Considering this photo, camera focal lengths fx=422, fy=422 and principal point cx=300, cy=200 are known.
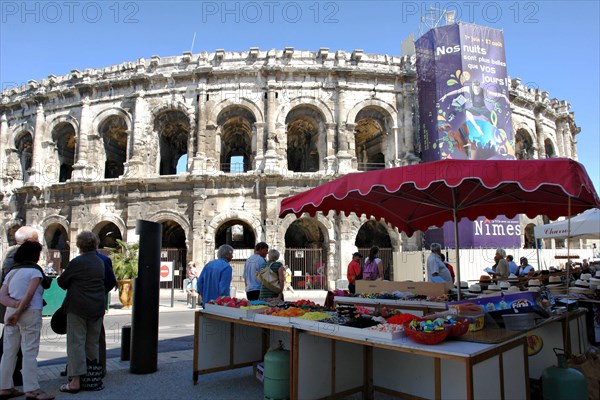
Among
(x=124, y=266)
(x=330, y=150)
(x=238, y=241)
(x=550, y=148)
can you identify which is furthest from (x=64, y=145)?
(x=550, y=148)

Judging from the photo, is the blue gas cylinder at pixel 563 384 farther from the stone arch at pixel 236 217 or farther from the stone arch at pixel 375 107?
the stone arch at pixel 375 107

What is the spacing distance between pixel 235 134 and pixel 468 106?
1194 cm

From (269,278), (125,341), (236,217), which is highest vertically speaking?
(236,217)

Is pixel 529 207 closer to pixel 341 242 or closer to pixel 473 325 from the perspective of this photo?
pixel 473 325

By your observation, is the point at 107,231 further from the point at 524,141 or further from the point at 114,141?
the point at 524,141

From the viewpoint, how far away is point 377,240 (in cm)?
2230

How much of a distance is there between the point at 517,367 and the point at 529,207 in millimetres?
3352

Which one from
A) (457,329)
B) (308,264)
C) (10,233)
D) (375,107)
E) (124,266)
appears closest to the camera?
(457,329)

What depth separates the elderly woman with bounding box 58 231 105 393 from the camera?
14.8 ft

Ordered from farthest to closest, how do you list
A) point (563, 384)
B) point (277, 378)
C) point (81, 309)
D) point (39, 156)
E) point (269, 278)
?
point (39, 156), point (269, 278), point (81, 309), point (277, 378), point (563, 384)

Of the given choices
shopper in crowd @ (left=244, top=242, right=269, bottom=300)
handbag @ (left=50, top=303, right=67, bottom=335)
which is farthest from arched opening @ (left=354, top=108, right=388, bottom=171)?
handbag @ (left=50, top=303, right=67, bottom=335)

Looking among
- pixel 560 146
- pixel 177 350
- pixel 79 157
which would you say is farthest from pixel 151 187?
pixel 560 146

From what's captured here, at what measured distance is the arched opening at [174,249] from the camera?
19.7m

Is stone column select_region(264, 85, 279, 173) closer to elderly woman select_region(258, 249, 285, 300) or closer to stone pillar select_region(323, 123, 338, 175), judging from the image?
stone pillar select_region(323, 123, 338, 175)
